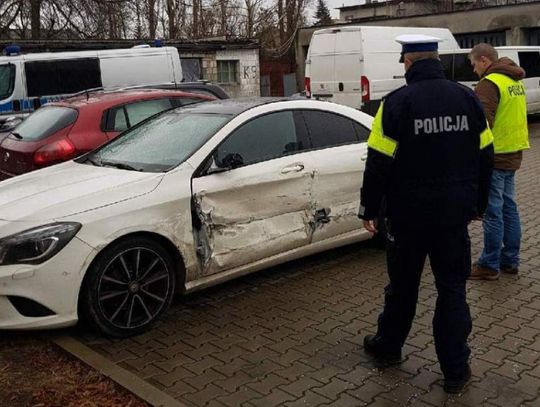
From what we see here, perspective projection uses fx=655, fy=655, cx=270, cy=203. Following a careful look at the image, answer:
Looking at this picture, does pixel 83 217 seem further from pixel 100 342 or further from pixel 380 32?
pixel 380 32

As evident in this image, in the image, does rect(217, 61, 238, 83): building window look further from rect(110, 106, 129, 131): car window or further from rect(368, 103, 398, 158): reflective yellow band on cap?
rect(368, 103, 398, 158): reflective yellow band on cap

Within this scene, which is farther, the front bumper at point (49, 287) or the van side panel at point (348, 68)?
the van side panel at point (348, 68)

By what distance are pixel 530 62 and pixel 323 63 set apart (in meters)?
5.65

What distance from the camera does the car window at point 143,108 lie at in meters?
7.73

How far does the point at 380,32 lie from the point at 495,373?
12504 mm

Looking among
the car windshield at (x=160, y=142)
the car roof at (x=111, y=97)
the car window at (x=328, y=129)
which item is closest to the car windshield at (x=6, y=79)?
the car roof at (x=111, y=97)

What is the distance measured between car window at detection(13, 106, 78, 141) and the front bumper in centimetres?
365

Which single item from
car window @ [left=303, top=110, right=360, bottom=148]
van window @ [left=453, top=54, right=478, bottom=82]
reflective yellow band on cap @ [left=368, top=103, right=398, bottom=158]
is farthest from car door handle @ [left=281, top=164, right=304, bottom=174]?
van window @ [left=453, top=54, right=478, bottom=82]

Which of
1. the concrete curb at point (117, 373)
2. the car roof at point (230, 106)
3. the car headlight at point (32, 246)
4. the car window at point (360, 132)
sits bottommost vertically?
the concrete curb at point (117, 373)

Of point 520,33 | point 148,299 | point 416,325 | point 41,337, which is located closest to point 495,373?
point 416,325

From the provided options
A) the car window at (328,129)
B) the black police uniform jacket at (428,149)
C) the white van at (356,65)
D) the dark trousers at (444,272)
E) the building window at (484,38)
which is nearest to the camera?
the black police uniform jacket at (428,149)

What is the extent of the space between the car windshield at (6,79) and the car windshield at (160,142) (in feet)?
30.4

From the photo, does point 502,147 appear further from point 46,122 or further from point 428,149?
point 46,122

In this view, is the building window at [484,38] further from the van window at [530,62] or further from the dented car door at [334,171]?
Result: the dented car door at [334,171]
